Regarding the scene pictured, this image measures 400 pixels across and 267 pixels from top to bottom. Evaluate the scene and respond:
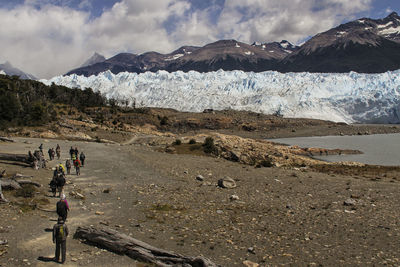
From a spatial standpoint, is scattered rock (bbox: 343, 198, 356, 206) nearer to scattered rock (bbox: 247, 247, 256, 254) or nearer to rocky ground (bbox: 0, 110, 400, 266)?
rocky ground (bbox: 0, 110, 400, 266)

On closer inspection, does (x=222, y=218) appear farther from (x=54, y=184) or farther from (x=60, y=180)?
(x=54, y=184)

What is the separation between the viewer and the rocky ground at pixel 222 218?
26.4ft

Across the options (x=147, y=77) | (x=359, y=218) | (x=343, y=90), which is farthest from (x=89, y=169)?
(x=147, y=77)

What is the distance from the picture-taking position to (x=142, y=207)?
39.7ft

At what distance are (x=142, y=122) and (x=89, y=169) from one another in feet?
171

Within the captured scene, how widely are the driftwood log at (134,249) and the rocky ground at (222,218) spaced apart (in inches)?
7.6

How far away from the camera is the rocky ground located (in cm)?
805

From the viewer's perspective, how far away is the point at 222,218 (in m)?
11.0

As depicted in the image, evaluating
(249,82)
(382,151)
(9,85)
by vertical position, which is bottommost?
(382,151)

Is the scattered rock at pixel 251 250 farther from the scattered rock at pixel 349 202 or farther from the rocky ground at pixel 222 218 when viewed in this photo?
the scattered rock at pixel 349 202

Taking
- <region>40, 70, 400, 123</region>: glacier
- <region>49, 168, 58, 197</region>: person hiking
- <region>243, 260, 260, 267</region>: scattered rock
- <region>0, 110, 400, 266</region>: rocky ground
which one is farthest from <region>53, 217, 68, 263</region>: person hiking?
<region>40, 70, 400, 123</region>: glacier

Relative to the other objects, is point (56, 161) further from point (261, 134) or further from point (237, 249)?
point (261, 134)

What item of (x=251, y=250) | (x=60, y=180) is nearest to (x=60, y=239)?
(x=251, y=250)

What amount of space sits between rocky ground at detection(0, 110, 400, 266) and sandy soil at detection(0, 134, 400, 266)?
3 centimetres
